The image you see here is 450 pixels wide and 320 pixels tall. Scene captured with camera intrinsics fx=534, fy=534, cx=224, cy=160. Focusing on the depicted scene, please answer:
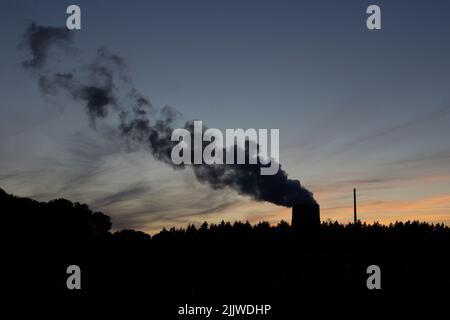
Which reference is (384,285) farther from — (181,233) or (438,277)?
(181,233)

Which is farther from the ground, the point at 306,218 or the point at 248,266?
the point at 306,218

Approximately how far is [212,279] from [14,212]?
3616cm

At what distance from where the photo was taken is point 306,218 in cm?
3008

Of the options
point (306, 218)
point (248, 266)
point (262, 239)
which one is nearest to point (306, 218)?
point (306, 218)

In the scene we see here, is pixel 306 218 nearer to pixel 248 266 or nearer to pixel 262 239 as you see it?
pixel 262 239

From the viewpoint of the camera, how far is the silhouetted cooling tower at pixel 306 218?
29844 millimetres

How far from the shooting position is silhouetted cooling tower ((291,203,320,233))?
29.8 m

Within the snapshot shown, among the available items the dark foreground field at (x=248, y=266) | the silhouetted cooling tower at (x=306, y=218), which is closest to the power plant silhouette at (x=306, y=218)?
the silhouetted cooling tower at (x=306, y=218)

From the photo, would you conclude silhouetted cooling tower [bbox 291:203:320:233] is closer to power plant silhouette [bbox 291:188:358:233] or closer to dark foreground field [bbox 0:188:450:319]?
power plant silhouette [bbox 291:188:358:233]

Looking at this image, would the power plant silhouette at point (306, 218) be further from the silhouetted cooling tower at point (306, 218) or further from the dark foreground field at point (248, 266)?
the dark foreground field at point (248, 266)

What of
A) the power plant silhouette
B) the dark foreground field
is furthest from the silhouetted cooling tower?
the dark foreground field
